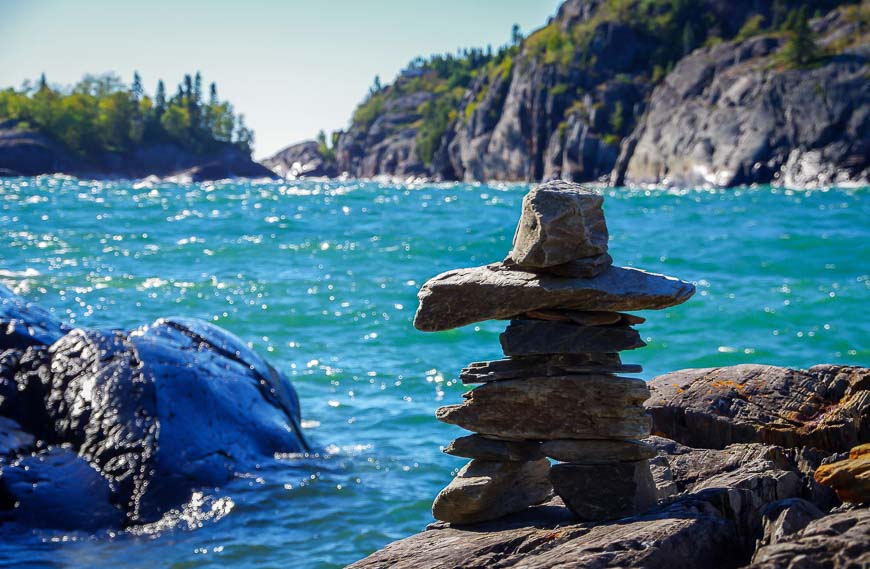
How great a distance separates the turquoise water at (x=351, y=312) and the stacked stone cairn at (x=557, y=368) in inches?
139

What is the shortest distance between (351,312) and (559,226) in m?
18.5

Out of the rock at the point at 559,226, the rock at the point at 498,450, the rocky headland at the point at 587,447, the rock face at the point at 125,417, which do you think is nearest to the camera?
the rocky headland at the point at 587,447

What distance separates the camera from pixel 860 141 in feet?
325

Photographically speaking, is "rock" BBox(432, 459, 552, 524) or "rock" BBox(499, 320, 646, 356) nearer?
"rock" BBox(499, 320, 646, 356)

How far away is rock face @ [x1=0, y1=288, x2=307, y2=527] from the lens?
10.9m

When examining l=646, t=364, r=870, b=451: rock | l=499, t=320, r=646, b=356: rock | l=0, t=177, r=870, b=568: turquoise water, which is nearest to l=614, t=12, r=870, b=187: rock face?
l=0, t=177, r=870, b=568: turquoise water

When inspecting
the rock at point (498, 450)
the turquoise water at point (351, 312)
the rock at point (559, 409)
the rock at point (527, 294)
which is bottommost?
the turquoise water at point (351, 312)

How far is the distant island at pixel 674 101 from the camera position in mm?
104125

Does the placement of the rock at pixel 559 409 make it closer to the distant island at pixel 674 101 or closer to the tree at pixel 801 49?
the distant island at pixel 674 101

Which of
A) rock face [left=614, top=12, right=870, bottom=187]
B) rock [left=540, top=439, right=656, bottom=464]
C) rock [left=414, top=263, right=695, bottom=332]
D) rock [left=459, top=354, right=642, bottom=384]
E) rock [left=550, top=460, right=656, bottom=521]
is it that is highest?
rock face [left=614, top=12, right=870, bottom=187]

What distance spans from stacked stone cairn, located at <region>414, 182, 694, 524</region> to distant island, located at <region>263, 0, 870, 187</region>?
100311mm

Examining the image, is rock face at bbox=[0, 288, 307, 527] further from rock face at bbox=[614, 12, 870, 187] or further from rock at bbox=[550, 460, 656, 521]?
rock face at bbox=[614, 12, 870, 187]

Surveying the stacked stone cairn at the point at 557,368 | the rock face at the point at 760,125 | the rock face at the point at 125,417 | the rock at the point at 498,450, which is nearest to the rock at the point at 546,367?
the stacked stone cairn at the point at 557,368

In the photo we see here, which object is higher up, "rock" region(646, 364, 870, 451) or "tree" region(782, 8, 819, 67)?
"tree" region(782, 8, 819, 67)
